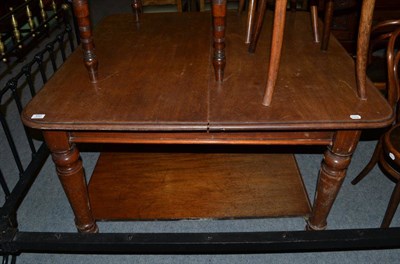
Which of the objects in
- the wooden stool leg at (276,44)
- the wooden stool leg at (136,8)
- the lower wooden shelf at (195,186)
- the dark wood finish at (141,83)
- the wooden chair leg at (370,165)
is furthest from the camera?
the wooden stool leg at (136,8)

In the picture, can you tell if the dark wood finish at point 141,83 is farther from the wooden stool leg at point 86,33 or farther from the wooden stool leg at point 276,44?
the wooden stool leg at point 276,44

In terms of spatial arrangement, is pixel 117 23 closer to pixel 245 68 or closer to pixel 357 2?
pixel 245 68

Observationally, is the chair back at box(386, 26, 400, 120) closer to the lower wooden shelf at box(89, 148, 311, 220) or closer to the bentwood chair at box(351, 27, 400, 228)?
the bentwood chair at box(351, 27, 400, 228)

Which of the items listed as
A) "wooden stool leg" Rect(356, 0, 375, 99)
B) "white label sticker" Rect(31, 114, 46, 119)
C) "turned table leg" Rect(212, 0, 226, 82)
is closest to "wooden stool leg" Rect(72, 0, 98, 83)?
"white label sticker" Rect(31, 114, 46, 119)

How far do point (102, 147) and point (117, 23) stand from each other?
28.5 inches

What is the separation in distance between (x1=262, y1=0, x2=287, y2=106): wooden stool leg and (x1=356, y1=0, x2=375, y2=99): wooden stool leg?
25 centimetres

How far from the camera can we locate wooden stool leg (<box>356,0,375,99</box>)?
1087 mm

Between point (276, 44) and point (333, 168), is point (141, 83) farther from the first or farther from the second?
point (333, 168)

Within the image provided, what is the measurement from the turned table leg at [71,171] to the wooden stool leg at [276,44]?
69cm

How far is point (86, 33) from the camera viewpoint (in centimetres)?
124

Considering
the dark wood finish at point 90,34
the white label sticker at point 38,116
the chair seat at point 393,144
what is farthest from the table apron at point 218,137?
the chair seat at point 393,144

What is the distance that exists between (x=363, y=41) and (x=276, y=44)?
284 millimetres

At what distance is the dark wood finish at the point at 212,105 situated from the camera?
114 centimetres

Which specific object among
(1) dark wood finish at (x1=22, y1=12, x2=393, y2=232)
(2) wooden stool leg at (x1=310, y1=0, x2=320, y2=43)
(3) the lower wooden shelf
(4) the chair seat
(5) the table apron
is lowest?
(3) the lower wooden shelf
